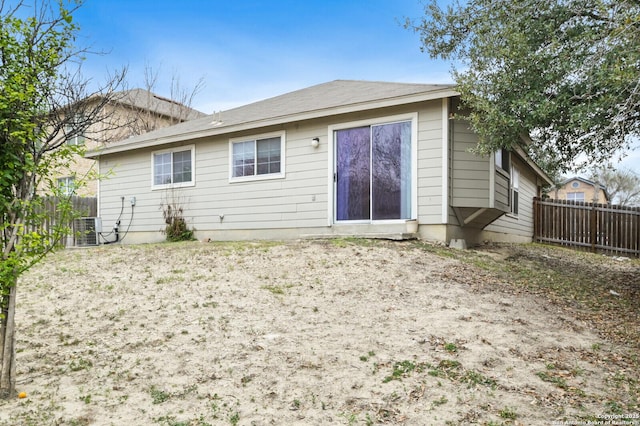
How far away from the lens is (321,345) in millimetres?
4297

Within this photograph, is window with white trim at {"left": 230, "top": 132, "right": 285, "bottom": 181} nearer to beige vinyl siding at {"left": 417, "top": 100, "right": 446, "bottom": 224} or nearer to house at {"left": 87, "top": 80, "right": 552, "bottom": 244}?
house at {"left": 87, "top": 80, "right": 552, "bottom": 244}

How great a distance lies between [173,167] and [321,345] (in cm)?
929

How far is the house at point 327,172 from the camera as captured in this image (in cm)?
895

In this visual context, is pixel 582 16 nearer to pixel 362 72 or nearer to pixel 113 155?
pixel 362 72

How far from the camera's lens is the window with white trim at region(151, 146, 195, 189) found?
12.2 metres

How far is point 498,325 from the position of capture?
4805mm

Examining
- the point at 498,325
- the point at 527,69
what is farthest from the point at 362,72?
the point at 498,325

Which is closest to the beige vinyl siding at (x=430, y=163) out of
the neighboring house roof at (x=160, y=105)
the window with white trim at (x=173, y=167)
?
the window with white trim at (x=173, y=167)

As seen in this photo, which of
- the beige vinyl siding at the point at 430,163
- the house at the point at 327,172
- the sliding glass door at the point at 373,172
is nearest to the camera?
the beige vinyl siding at the point at 430,163

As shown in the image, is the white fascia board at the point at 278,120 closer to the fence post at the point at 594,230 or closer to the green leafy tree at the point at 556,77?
the green leafy tree at the point at 556,77

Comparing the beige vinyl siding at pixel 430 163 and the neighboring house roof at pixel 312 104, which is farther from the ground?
the neighboring house roof at pixel 312 104

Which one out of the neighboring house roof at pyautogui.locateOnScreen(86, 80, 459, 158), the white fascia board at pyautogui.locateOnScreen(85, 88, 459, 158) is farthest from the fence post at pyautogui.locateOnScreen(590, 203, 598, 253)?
the white fascia board at pyautogui.locateOnScreen(85, 88, 459, 158)

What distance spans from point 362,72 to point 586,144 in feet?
29.8

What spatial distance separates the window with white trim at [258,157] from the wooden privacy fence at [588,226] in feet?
32.6
